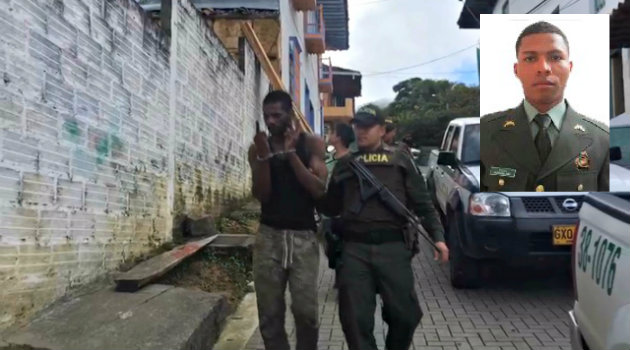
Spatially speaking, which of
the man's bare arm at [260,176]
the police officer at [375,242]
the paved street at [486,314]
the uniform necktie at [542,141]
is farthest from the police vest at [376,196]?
the uniform necktie at [542,141]

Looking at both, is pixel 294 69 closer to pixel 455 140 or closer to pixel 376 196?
pixel 455 140

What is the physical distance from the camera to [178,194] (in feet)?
22.2

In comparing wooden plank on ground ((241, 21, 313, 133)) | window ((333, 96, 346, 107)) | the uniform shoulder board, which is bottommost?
the uniform shoulder board

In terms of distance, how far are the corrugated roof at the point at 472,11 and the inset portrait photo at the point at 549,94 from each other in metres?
22.0

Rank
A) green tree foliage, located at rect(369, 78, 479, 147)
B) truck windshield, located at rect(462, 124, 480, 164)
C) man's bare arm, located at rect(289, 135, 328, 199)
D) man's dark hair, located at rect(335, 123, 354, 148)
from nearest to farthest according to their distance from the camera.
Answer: man's bare arm, located at rect(289, 135, 328, 199) < man's dark hair, located at rect(335, 123, 354, 148) < truck windshield, located at rect(462, 124, 480, 164) < green tree foliage, located at rect(369, 78, 479, 147)

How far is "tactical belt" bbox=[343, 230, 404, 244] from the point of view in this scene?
A: 3.58m

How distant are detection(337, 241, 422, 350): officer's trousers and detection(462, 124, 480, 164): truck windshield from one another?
149 inches

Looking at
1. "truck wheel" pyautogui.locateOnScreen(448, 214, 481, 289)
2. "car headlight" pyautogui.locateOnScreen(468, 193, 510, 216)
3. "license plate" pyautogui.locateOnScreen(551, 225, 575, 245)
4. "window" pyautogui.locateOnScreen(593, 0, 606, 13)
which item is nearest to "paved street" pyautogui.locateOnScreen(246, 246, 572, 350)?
"truck wheel" pyautogui.locateOnScreen(448, 214, 481, 289)

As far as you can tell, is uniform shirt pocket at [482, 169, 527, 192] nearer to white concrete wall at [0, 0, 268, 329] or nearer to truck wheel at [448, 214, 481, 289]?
truck wheel at [448, 214, 481, 289]

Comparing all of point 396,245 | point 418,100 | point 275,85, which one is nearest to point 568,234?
point 396,245

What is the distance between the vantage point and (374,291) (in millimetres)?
3615

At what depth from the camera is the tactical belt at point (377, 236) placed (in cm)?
358

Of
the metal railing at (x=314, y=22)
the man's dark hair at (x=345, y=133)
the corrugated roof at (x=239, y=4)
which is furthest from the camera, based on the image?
the metal railing at (x=314, y=22)

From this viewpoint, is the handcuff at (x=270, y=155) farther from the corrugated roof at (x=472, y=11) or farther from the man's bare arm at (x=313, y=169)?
the corrugated roof at (x=472, y=11)
